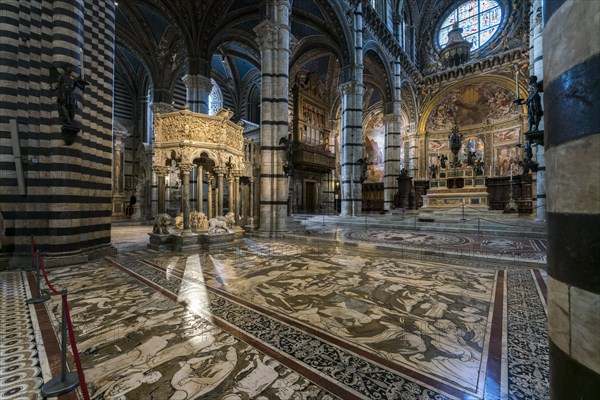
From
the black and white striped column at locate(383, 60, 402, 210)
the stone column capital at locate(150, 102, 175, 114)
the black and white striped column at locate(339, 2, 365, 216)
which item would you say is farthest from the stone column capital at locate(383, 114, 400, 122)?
the stone column capital at locate(150, 102, 175, 114)

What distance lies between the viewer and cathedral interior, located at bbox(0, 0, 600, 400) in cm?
96

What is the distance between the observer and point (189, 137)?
7.30 metres

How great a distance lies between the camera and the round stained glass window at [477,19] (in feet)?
71.7

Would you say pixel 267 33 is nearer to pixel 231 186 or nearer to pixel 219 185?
pixel 231 186

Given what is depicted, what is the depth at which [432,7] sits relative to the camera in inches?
965

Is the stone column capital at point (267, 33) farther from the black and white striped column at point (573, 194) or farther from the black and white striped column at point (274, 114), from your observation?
the black and white striped column at point (573, 194)

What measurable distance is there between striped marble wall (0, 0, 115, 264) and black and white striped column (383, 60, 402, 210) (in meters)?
18.3

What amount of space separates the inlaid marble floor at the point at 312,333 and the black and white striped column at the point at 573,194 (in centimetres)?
118

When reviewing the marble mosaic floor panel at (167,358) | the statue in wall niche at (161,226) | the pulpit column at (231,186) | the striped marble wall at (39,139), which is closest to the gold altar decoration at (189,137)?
the pulpit column at (231,186)

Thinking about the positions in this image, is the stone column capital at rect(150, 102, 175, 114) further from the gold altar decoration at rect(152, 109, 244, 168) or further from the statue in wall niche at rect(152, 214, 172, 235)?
the statue in wall niche at rect(152, 214, 172, 235)

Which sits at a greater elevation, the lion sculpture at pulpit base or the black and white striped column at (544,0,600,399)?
the black and white striped column at (544,0,600,399)

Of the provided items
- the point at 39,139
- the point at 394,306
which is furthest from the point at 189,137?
the point at 394,306

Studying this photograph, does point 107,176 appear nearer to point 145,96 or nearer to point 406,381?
point 406,381

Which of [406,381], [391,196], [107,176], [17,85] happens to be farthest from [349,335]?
[391,196]
